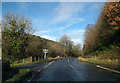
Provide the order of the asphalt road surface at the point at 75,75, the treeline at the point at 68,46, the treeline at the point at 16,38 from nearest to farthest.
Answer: the asphalt road surface at the point at 75,75, the treeline at the point at 16,38, the treeline at the point at 68,46

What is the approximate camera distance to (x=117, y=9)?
14.5 m

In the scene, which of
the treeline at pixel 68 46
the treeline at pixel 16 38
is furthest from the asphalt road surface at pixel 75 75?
the treeline at pixel 68 46

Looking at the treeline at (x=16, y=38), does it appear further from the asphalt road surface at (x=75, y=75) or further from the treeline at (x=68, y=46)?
the treeline at (x=68, y=46)

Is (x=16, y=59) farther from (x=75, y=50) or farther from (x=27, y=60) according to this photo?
(x=75, y=50)

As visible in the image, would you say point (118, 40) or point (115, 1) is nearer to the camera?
point (115, 1)

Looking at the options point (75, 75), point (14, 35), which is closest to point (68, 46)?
point (14, 35)

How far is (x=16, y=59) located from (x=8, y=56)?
1.87m

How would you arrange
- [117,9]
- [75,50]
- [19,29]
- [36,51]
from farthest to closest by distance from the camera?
[75,50]
[36,51]
[19,29]
[117,9]

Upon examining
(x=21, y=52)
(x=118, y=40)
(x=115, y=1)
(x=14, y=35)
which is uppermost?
(x=115, y=1)

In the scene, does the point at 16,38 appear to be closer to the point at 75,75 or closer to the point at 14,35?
the point at 14,35

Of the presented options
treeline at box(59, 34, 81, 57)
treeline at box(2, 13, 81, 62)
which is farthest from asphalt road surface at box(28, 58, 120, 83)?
treeline at box(59, 34, 81, 57)

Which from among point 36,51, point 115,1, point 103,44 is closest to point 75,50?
point 36,51

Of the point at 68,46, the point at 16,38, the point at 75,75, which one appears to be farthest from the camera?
the point at 68,46

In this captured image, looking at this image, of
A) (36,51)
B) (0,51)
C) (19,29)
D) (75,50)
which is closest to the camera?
(0,51)
